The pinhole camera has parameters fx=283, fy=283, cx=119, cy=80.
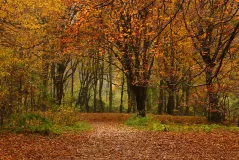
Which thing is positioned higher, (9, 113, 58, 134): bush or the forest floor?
(9, 113, 58, 134): bush

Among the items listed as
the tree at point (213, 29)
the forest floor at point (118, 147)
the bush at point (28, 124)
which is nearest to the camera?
the tree at point (213, 29)

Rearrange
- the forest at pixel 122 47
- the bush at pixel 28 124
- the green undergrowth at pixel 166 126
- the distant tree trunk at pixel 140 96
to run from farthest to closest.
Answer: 1. the distant tree trunk at pixel 140 96
2. the green undergrowth at pixel 166 126
3. the bush at pixel 28 124
4. the forest at pixel 122 47

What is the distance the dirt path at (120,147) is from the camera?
361 inches

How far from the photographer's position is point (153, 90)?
34656mm

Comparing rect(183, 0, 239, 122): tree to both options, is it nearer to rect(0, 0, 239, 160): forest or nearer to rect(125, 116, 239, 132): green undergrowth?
rect(0, 0, 239, 160): forest

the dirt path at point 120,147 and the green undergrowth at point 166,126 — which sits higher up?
the green undergrowth at point 166,126

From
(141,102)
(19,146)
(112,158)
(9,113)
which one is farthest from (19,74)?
(141,102)

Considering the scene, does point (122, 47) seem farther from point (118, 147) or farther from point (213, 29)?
point (213, 29)

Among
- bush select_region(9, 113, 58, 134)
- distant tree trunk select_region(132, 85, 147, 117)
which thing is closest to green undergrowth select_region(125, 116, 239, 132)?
distant tree trunk select_region(132, 85, 147, 117)

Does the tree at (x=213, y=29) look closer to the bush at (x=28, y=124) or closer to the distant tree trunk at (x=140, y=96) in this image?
the distant tree trunk at (x=140, y=96)

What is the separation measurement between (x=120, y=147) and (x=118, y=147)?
78 millimetres

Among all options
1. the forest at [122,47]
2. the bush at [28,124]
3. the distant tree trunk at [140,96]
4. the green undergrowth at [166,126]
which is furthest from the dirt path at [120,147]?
the distant tree trunk at [140,96]

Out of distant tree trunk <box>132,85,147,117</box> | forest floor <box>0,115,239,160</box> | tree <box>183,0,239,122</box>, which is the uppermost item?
tree <box>183,0,239,122</box>

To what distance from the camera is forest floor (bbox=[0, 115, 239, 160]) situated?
916 cm
